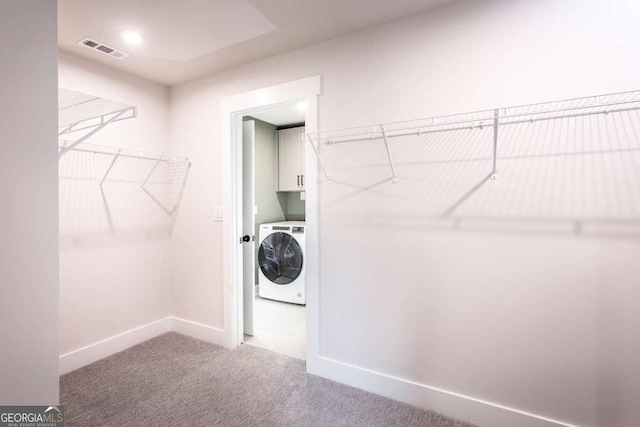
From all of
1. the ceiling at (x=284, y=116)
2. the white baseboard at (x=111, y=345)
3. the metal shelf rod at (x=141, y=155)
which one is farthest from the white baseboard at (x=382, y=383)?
the ceiling at (x=284, y=116)

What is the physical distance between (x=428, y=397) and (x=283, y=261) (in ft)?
7.12

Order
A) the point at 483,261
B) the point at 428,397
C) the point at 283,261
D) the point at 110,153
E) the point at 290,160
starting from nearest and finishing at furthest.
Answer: the point at 483,261 → the point at 428,397 → the point at 110,153 → the point at 283,261 → the point at 290,160

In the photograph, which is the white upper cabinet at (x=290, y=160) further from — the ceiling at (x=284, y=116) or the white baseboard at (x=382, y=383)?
the white baseboard at (x=382, y=383)

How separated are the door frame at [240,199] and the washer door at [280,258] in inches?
39.3

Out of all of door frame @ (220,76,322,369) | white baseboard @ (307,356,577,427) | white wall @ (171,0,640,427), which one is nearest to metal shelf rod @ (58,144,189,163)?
door frame @ (220,76,322,369)

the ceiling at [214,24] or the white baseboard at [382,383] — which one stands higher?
the ceiling at [214,24]

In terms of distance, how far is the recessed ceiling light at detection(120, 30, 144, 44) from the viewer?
194cm

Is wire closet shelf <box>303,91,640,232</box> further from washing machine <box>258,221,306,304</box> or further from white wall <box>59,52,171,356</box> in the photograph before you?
white wall <box>59,52,171,356</box>

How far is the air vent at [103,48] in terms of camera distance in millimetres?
2045

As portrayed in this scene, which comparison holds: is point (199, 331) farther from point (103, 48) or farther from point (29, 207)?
point (103, 48)

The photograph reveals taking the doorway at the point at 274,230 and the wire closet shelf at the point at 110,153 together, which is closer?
the wire closet shelf at the point at 110,153

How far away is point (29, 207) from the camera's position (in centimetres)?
105

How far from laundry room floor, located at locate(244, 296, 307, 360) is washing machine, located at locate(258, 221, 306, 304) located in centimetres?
15

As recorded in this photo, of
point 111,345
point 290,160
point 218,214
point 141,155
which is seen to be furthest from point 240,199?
point 290,160
